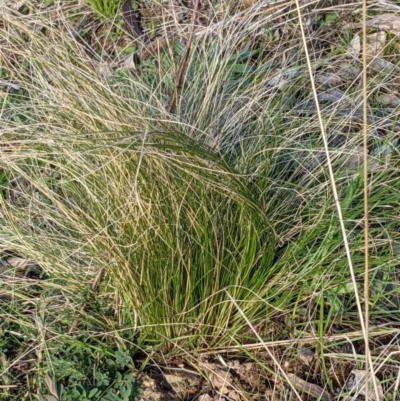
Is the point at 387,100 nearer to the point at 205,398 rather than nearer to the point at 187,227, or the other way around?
the point at 187,227

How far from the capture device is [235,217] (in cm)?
172

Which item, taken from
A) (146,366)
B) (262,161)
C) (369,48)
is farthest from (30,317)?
(369,48)

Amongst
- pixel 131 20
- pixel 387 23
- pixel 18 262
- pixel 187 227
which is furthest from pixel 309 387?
pixel 131 20

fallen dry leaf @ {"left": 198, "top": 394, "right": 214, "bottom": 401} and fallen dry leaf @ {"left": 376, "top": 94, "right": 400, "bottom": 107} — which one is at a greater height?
fallen dry leaf @ {"left": 376, "top": 94, "right": 400, "bottom": 107}

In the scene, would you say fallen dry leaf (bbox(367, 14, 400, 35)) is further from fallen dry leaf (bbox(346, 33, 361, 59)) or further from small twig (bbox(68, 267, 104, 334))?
small twig (bbox(68, 267, 104, 334))

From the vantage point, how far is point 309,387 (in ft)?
5.44

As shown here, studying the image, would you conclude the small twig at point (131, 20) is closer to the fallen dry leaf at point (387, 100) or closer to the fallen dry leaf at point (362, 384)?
the fallen dry leaf at point (387, 100)

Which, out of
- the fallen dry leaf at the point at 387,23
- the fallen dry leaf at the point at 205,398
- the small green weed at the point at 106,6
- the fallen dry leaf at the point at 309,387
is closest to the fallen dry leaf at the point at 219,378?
the fallen dry leaf at the point at 205,398

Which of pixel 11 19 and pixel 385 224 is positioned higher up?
pixel 11 19

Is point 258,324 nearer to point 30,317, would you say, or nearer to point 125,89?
point 30,317

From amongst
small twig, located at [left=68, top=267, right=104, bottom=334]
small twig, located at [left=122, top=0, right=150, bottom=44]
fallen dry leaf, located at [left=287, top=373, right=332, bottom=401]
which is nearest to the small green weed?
small twig, located at [left=122, top=0, right=150, bottom=44]

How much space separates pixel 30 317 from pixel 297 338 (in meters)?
0.70

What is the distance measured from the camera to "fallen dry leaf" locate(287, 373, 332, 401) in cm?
164

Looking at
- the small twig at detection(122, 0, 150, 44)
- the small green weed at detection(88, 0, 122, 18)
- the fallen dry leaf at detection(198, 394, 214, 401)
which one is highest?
the small green weed at detection(88, 0, 122, 18)
